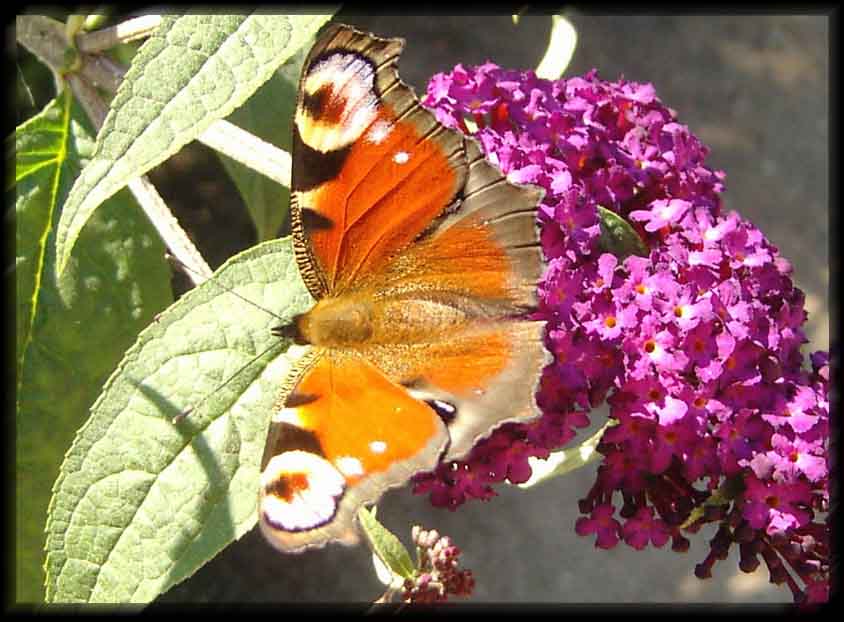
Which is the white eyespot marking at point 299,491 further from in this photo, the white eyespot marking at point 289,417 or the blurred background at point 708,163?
the blurred background at point 708,163

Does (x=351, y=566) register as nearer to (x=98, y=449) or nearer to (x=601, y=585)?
(x=601, y=585)

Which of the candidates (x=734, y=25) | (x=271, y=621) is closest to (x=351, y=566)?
(x=271, y=621)

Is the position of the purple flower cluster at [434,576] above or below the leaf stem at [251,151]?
below

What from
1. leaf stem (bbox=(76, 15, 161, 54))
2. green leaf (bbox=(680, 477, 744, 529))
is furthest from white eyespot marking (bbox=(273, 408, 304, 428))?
leaf stem (bbox=(76, 15, 161, 54))

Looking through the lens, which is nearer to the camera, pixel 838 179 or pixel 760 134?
pixel 838 179

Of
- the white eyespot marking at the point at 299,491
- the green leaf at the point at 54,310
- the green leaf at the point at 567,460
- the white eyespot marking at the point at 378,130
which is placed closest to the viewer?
the white eyespot marking at the point at 299,491

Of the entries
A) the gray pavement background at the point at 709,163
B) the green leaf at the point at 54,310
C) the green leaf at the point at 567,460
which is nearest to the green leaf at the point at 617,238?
Answer: the green leaf at the point at 567,460
